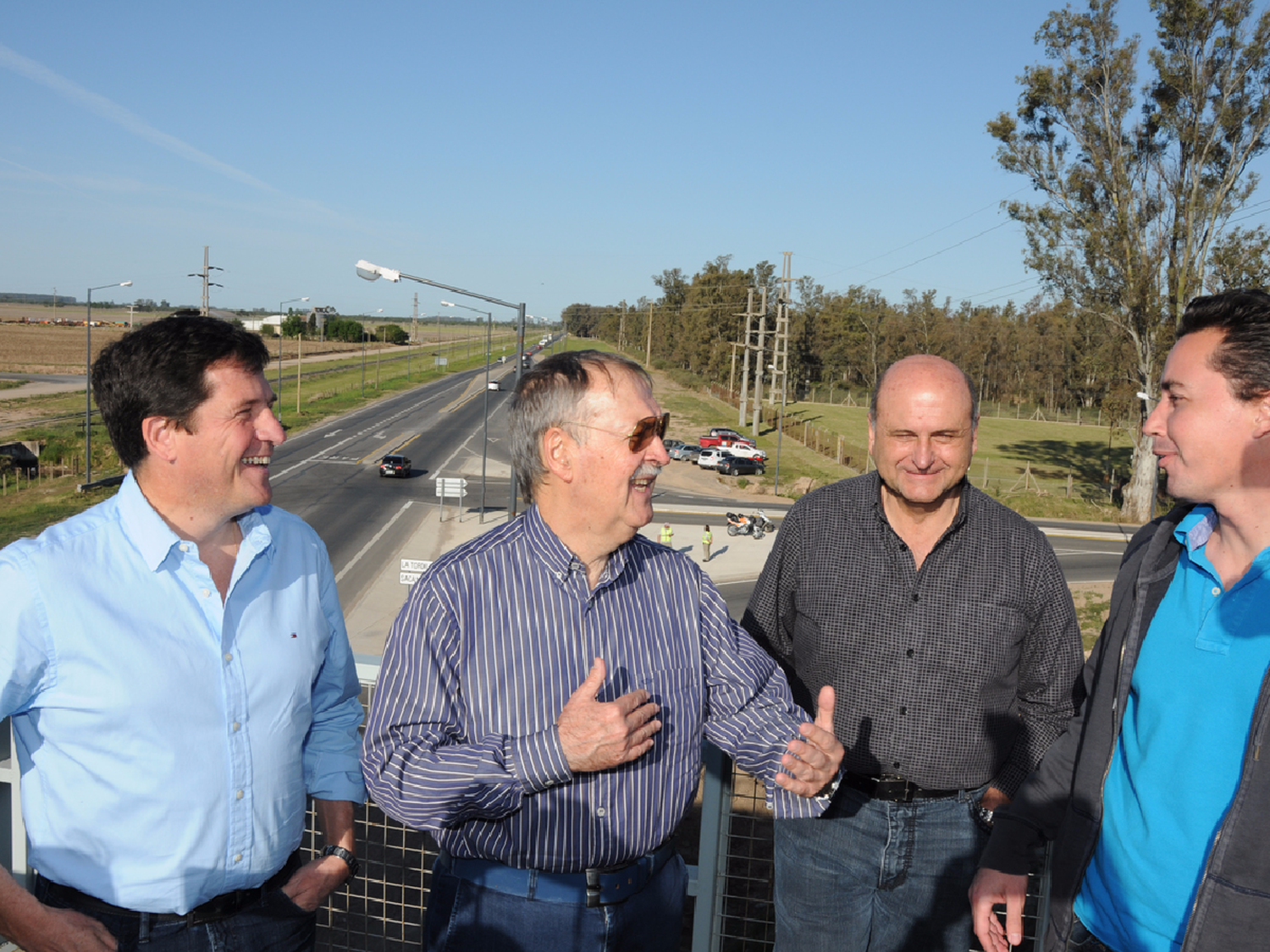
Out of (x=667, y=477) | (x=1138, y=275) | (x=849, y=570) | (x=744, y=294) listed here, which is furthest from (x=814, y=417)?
(x=849, y=570)

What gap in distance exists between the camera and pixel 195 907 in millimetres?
2414

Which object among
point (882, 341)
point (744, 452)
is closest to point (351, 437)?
point (744, 452)

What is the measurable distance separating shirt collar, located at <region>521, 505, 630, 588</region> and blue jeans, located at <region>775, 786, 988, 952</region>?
112 cm

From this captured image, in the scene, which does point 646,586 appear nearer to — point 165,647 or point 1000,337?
point 165,647

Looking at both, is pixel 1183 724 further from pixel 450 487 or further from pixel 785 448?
pixel 785 448

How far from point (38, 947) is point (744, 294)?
8633 cm

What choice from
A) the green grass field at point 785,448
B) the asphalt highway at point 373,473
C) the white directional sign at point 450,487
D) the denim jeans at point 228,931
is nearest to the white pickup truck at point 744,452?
the green grass field at point 785,448

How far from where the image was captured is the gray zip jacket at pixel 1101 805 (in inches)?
85.0

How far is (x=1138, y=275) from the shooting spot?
34.2 m

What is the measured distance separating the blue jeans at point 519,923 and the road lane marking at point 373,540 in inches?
888

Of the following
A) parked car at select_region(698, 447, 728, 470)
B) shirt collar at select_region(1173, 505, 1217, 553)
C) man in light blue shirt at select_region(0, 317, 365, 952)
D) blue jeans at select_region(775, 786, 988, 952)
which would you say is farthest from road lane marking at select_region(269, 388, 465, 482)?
shirt collar at select_region(1173, 505, 1217, 553)

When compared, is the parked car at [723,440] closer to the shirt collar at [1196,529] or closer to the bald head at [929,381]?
the bald head at [929,381]

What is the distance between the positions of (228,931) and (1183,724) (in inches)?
96.7

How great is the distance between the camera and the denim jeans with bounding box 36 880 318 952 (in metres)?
2.35
